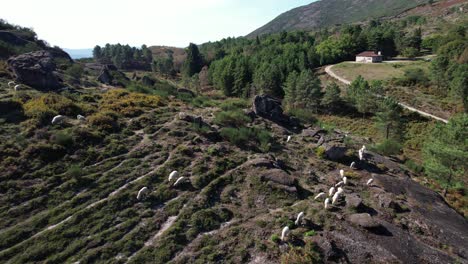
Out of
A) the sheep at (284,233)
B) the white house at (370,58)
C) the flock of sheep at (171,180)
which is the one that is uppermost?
the white house at (370,58)

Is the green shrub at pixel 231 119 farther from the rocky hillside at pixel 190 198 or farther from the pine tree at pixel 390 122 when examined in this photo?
the pine tree at pixel 390 122

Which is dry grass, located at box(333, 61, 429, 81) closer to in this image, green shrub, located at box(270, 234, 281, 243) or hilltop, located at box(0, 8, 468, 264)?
hilltop, located at box(0, 8, 468, 264)

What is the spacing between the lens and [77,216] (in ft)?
63.7

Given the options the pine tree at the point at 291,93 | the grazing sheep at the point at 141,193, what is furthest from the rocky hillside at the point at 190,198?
the pine tree at the point at 291,93

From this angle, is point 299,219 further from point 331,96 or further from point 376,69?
point 376,69

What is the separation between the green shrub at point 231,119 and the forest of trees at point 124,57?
388ft

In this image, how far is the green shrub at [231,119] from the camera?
131 ft

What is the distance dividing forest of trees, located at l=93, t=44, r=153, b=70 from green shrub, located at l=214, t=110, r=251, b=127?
118 m

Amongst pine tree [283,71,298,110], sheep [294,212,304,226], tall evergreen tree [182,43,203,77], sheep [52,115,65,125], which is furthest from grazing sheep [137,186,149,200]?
tall evergreen tree [182,43,203,77]

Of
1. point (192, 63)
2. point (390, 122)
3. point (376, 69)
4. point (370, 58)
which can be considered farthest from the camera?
point (192, 63)

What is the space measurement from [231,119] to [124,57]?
127345 millimetres

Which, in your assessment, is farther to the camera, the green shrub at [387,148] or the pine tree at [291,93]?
the pine tree at [291,93]

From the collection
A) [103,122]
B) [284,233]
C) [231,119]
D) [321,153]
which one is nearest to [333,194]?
[284,233]

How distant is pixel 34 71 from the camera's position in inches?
1671
